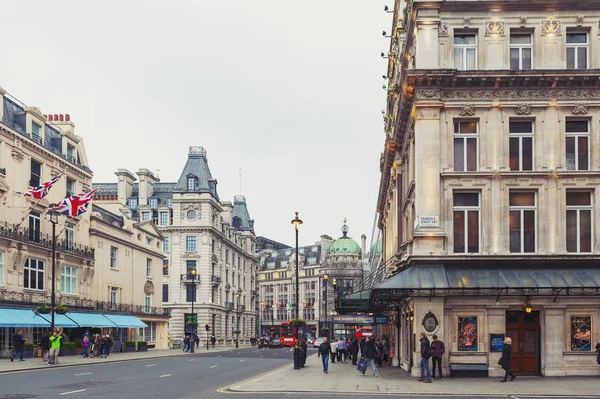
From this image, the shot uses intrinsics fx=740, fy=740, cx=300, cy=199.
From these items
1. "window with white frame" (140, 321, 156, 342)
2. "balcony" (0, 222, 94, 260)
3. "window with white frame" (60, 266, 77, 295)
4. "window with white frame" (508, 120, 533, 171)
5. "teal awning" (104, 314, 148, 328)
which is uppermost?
"window with white frame" (508, 120, 533, 171)

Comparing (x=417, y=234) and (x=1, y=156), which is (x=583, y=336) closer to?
(x=417, y=234)

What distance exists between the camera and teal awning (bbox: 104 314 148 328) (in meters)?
60.3

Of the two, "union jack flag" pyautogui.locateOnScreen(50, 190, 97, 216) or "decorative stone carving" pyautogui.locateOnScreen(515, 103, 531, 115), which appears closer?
"decorative stone carving" pyautogui.locateOnScreen(515, 103, 531, 115)

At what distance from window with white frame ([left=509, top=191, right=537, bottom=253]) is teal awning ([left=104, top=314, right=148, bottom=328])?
3915cm

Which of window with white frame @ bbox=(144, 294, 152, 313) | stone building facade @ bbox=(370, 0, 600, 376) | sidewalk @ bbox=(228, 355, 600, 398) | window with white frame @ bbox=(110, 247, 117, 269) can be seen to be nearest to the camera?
sidewalk @ bbox=(228, 355, 600, 398)

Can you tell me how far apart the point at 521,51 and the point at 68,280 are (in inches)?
1547

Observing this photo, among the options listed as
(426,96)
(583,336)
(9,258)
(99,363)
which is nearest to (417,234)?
(426,96)

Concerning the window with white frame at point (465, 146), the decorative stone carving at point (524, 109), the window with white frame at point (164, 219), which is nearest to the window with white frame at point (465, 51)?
the window with white frame at point (465, 146)

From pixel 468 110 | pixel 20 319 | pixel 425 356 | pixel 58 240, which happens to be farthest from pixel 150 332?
pixel 468 110

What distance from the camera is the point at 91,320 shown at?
184ft

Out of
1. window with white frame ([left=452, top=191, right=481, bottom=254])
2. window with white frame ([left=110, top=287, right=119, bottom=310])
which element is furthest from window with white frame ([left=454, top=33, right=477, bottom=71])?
window with white frame ([left=110, top=287, right=119, bottom=310])

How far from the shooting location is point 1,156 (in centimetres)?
4628

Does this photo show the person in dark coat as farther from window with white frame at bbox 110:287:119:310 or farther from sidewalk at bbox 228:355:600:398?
window with white frame at bbox 110:287:119:310

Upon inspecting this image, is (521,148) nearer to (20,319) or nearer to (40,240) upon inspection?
(20,319)
